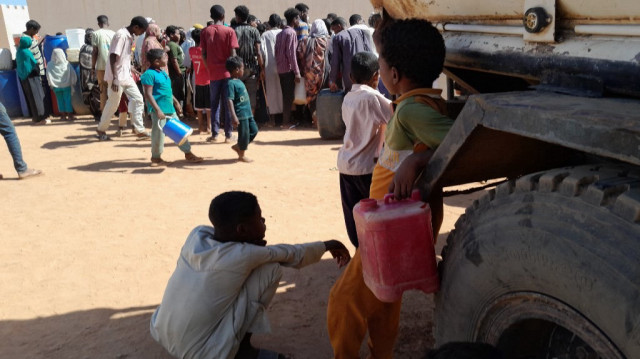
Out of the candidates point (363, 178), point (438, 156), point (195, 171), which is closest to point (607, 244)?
point (438, 156)

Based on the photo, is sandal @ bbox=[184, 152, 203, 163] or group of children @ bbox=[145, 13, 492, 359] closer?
group of children @ bbox=[145, 13, 492, 359]

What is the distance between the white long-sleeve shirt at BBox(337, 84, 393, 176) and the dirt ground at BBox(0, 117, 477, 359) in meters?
0.88

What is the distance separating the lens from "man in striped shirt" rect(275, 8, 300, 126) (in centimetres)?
1095

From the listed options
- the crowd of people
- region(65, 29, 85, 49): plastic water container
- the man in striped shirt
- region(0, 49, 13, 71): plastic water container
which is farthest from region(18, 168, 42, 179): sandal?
region(65, 29, 85, 49): plastic water container

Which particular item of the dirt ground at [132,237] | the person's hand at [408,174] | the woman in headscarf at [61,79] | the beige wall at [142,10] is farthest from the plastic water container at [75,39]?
the person's hand at [408,174]

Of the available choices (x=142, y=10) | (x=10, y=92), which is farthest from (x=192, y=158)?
(x=142, y=10)

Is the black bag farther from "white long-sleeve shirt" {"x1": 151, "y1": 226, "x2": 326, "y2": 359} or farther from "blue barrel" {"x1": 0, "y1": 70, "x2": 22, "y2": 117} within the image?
"white long-sleeve shirt" {"x1": 151, "y1": 226, "x2": 326, "y2": 359}

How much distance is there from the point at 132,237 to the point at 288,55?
6.47 m

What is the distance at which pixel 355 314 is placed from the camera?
2.65 metres

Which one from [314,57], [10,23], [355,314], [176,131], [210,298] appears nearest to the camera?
[355,314]

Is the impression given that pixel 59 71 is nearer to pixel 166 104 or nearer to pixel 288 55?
pixel 288 55

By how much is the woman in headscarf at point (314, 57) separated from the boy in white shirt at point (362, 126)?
726 cm

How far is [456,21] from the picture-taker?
2658 mm

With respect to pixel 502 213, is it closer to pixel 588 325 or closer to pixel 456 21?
pixel 588 325
